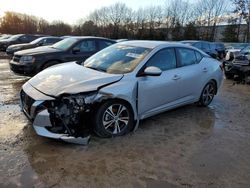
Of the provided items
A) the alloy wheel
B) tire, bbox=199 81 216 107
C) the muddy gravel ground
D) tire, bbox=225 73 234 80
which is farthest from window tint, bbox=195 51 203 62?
tire, bbox=225 73 234 80

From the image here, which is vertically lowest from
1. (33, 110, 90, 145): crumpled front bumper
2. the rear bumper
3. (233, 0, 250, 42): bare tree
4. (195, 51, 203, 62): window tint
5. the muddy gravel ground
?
the muddy gravel ground

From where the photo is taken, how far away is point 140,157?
12.6 feet

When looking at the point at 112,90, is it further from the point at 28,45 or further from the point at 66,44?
the point at 28,45

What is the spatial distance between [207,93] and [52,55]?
15.6ft

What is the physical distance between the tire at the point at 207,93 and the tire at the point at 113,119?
2.49 metres

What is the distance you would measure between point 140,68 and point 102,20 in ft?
180

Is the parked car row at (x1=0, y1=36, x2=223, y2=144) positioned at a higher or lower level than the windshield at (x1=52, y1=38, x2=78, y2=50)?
lower

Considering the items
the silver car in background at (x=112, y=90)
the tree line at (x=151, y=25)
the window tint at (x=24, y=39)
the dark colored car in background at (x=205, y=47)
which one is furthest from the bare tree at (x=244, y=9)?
the silver car in background at (x=112, y=90)

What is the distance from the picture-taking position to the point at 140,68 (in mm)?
4629

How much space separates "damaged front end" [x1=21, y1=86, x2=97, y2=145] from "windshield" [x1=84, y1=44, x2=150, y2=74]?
896 mm

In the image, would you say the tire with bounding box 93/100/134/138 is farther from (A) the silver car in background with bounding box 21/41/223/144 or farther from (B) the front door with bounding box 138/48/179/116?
(B) the front door with bounding box 138/48/179/116

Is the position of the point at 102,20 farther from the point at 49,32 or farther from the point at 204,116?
the point at 204,116

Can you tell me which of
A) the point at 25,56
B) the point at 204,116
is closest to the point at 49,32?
the point at 25,56

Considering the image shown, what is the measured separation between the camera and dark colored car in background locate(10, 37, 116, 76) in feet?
26.7
